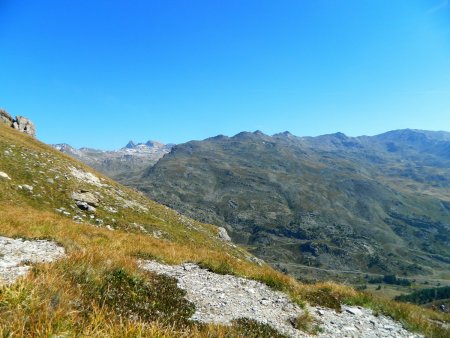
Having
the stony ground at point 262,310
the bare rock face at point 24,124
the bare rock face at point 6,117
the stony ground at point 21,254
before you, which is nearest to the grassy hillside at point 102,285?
the stony ground at point 262,310

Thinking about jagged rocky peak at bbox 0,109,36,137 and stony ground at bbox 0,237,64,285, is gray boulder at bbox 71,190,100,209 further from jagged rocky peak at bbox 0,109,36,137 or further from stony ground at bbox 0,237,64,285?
jagged rocky peak at bbox 0,109,36,137

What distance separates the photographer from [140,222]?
1507 inches

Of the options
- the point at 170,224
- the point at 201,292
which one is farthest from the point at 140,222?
the point at 201,292

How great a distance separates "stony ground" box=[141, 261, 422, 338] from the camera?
11094 millimetres

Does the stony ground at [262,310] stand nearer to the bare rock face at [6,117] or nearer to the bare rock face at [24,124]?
the bare rock face at [6,117]

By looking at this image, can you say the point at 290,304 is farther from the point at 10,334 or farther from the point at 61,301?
the point at 10,334

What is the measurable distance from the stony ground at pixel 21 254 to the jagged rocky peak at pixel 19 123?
73.8m

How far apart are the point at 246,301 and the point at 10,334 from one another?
8875 millimetres

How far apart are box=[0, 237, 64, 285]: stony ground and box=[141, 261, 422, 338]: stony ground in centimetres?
405

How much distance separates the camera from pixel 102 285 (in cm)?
959

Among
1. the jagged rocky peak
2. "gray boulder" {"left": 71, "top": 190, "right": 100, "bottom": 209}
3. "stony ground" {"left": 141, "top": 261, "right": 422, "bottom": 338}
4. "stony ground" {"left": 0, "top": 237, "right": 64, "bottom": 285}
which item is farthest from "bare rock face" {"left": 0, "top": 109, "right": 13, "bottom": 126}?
"stony ground" {"left": 141, "top": 261, "right": 422, "bottom": 338}

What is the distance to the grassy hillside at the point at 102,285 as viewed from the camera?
608 cm

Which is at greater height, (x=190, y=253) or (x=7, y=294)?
(x=7, y=294)

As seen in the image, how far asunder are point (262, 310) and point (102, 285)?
18.5 feet
